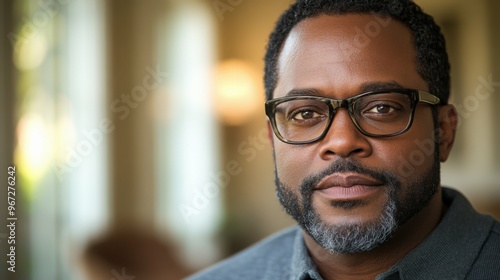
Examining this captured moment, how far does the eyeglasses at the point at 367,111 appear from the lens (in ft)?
4.46

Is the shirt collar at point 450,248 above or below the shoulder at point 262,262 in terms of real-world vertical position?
above

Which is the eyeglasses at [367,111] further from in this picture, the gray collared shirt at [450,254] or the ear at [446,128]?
the gray collared shirt at [450,254]

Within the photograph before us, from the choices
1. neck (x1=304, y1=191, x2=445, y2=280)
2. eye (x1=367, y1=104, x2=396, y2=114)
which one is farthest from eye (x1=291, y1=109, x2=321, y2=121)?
neck (x1=304, y1=191, x2=445, y2=280)

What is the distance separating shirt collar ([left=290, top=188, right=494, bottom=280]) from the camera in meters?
1.35

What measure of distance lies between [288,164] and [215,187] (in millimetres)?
5077

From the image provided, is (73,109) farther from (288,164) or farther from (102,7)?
(288,164)

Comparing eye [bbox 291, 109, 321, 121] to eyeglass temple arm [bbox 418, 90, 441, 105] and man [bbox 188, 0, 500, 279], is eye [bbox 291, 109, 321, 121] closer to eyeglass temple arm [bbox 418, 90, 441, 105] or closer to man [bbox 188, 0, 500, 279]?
man [bbox 188, 0, 500, 279]

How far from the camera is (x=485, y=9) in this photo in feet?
18.1

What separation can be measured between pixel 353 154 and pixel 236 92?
17.1 feet

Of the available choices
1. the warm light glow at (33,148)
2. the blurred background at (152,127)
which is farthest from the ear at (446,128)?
the warm light glow at (33,148)

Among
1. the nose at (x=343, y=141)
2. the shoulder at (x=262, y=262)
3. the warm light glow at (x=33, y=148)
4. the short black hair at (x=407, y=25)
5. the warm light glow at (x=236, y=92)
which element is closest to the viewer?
the nose at (x=343, y=141)

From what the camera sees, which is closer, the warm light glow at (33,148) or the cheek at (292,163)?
the cheek at (292,163)

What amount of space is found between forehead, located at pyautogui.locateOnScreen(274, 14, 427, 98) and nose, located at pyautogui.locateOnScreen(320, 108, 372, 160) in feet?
0.18

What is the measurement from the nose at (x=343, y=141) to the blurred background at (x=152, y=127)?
222 cm
